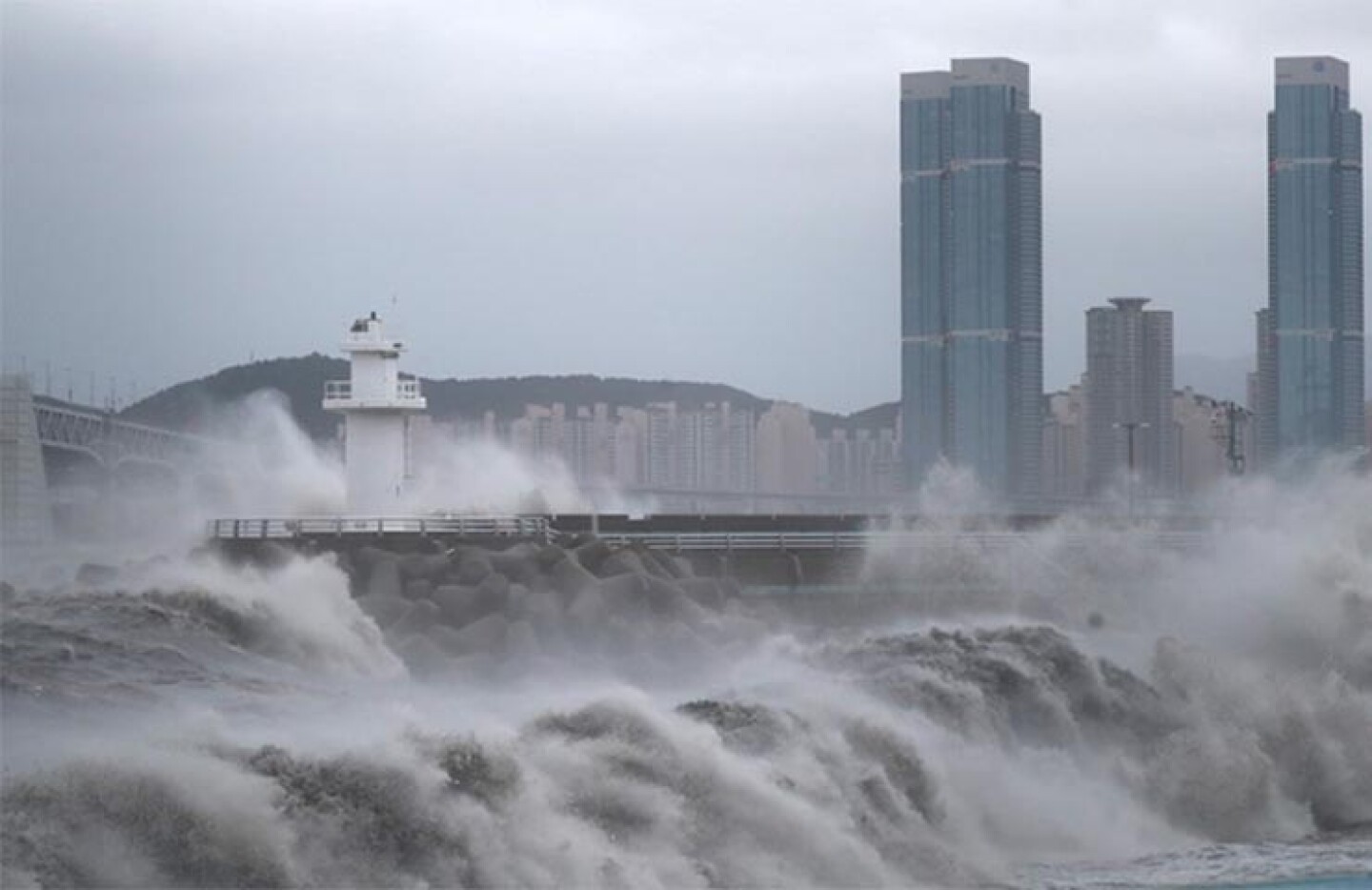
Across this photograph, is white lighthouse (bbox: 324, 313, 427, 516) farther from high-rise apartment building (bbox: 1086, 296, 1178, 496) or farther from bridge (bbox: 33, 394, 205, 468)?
high-rise apartment building (bbox: 1086, 296, 1178, 496)

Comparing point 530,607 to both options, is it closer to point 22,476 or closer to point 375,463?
point 22,476

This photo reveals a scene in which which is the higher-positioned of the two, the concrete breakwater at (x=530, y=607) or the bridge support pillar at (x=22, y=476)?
the bridge support pillar at (x=22, y=476)

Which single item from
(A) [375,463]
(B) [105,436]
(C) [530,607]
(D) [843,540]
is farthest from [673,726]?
(D) [843,540]

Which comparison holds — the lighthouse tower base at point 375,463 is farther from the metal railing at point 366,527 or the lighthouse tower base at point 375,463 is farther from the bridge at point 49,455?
the bridge at point 49,455

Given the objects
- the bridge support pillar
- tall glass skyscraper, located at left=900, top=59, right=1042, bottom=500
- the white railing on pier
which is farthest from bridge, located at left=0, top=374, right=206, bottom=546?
tall glass skyscraper, located at left=900, top=59, right=1042, bottom=500

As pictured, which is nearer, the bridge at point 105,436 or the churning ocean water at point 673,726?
the churning ocean water at point 673,726

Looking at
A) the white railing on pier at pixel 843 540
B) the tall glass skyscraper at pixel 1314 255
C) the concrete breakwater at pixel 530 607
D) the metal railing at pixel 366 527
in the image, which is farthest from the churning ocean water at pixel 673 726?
the tall glass skyscraper at pixel 1314 255
